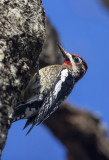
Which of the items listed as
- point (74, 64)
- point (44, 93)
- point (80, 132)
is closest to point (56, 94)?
point (44, 93)

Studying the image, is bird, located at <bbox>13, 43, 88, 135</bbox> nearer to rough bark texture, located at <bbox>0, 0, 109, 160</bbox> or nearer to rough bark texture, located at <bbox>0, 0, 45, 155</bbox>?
rough bark texture, located at <bbox>0, 0, 109, 160</bbox>

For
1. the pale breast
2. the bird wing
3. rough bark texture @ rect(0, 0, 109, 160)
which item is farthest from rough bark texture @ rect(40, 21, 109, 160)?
rough bark texture @ rect(0, 0, 109, 160)

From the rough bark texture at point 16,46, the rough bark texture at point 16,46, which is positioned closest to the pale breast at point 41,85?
the rough bark texture at point 16,46

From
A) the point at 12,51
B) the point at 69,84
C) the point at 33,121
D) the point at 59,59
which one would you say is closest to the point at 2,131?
the point at 12,51

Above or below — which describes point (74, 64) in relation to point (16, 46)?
below

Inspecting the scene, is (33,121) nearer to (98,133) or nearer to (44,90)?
(44,90)

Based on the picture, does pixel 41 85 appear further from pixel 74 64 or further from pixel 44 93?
pixel 74 64

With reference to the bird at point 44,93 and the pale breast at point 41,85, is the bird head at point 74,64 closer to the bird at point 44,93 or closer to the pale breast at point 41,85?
the bird at point 44,93
